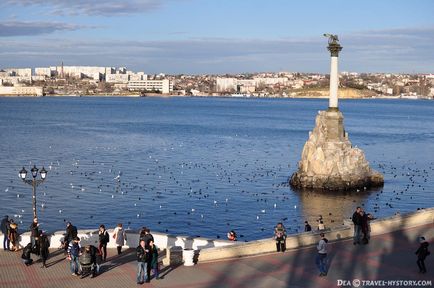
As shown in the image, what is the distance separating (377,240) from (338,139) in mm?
32457

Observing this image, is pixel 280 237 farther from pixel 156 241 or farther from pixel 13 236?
pixel 13 236

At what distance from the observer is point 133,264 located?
18.2m

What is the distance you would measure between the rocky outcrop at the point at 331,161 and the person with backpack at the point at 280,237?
108 feet

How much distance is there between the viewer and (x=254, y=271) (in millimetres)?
17500

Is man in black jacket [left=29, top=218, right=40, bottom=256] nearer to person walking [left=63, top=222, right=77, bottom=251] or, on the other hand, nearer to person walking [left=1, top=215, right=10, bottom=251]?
person walking [left=63, top=222, right=77, bottom=251]

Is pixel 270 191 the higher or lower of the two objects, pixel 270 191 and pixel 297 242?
the lower

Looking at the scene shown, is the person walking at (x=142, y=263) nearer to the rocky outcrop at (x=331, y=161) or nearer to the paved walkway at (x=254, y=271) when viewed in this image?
the paved walkway at (x=254, y=271)

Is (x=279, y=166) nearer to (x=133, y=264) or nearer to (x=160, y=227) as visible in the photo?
(x=160, y=227)

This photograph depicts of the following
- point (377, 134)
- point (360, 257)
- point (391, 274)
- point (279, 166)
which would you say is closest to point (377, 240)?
point (360, 257)

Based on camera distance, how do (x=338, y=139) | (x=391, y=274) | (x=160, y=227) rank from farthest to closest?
1. (x=338, y=139)
2. (x=160, y=227)
3. (x=391, y=274)

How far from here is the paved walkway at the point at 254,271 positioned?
1642cm

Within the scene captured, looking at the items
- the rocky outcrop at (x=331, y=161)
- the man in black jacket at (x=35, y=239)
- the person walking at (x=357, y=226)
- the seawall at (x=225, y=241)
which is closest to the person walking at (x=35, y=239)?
the man in black jacket at (x=35, y=239)

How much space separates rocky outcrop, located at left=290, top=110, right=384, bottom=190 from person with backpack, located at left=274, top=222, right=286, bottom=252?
32867 millimetres

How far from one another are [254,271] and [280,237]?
2048 millimetres
